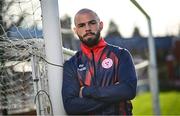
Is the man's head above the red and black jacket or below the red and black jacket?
above

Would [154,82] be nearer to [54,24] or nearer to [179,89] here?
[54,24]

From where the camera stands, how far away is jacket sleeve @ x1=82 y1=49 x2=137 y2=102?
9.29ft

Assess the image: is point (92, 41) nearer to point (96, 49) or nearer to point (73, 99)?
point (96, 49)

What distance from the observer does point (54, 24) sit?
311cm

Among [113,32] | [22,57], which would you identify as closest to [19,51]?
[22,57]

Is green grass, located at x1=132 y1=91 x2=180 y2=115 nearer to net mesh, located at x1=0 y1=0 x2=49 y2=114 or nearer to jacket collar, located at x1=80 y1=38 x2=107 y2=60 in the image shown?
net mesh, located at x1=0 y1=0 x2=49 y2=114

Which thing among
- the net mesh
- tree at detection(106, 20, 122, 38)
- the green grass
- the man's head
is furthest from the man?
the green grass

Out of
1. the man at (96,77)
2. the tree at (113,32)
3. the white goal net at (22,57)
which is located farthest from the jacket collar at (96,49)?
the tree at (113,32)

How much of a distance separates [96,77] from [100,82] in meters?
0.04

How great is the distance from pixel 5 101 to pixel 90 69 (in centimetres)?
146

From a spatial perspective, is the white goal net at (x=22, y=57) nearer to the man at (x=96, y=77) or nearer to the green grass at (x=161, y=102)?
the man at (x=96, y=77)

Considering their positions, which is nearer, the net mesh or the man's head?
the man's head

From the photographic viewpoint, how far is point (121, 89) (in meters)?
2.84

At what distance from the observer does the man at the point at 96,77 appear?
2850 millimetres
